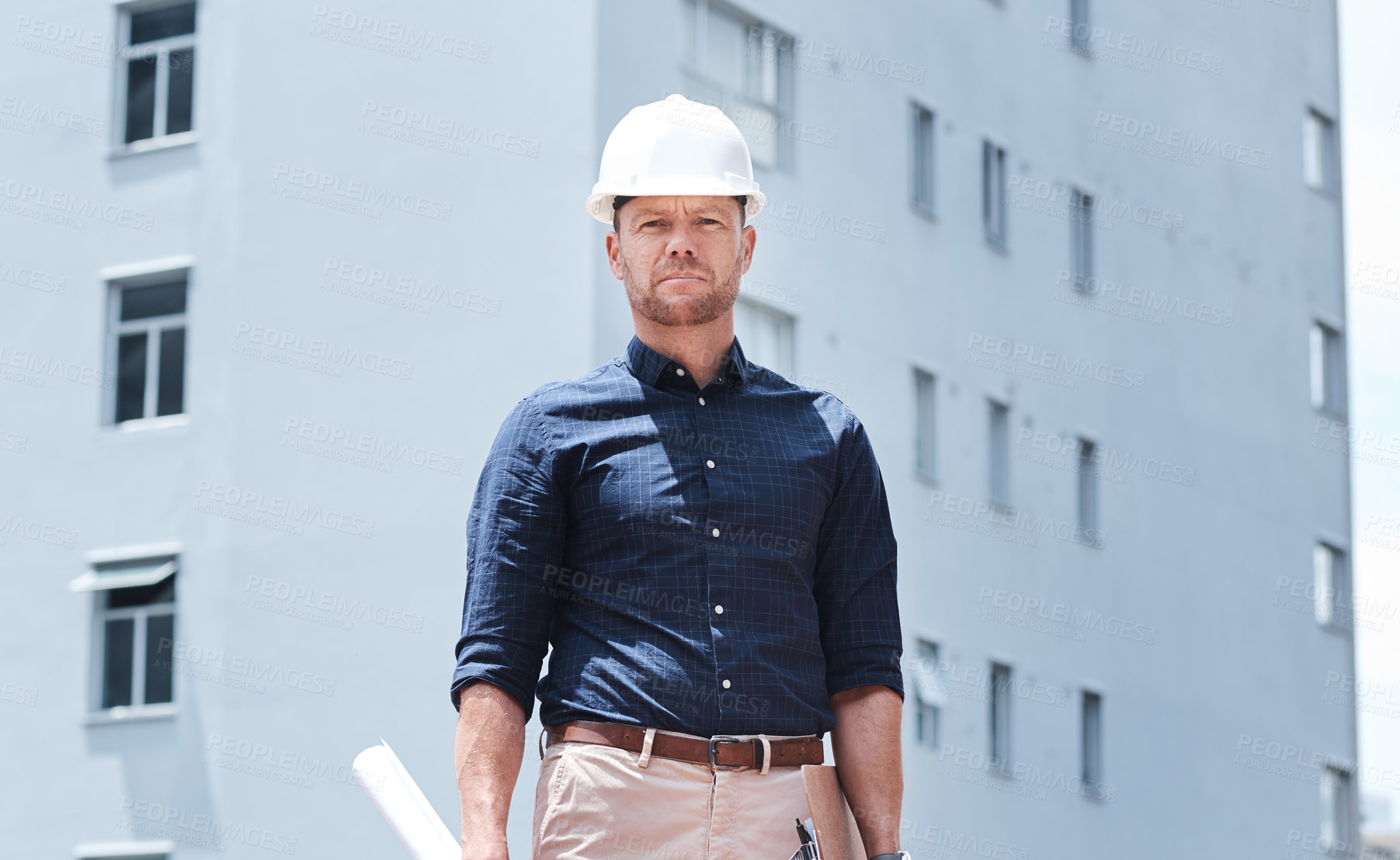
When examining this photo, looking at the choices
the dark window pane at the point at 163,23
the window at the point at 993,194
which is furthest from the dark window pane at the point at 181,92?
the window at the point at 993,194

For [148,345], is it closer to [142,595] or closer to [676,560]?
[142,595]

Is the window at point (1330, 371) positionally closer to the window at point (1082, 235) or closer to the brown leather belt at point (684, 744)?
the window at point (1082, 235)

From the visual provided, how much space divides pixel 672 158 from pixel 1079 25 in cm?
2393

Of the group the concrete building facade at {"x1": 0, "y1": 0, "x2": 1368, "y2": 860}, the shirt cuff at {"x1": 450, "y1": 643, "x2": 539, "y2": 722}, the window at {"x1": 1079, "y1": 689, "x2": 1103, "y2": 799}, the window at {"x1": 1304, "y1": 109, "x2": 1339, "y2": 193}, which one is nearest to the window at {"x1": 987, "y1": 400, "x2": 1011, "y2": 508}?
the concrete building facade at {"x1": 0, "y1": 0, "x2": 1368, "y2": 860}

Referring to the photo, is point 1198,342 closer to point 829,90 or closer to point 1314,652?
point 1314,652

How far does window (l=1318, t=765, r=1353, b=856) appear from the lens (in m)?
30.4

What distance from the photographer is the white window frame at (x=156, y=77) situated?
20.4 m

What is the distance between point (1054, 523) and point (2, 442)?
478 inches

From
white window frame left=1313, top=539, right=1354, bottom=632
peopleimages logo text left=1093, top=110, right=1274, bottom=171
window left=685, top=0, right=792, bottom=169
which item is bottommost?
white window frame left=1313, top=539, right=1354, bottom=632

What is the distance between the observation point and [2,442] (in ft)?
69.7

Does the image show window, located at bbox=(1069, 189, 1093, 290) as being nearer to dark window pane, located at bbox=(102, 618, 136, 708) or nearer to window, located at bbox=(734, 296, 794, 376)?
window, located at bbox=(734, 296, 794, 376)

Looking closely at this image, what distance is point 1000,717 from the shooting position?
2341cm

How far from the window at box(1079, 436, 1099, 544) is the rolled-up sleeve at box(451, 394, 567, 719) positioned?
73.7ft

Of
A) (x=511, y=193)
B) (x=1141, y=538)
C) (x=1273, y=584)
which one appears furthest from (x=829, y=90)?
(x=1273, y=584)
